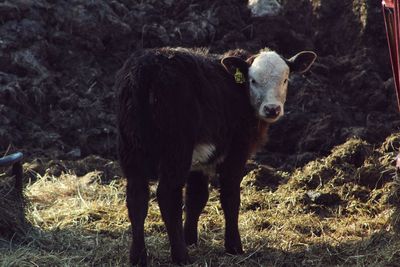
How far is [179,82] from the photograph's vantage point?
5.57 metres

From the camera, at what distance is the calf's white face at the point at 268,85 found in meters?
6.28

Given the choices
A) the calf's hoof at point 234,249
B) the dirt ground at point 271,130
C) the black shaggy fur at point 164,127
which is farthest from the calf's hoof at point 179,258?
the calf's hoof at point 234,249

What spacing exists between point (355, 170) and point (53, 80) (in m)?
3.98

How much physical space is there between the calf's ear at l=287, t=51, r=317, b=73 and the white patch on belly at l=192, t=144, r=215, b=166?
4.39 feet

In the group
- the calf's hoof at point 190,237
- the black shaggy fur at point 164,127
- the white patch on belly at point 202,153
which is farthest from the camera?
the calf's hoof at point 190,237

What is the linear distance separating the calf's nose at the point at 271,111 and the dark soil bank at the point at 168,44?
2.13 m

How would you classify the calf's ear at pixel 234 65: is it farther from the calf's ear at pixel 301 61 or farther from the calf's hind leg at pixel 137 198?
the calf's hind leg at pixel 137 198

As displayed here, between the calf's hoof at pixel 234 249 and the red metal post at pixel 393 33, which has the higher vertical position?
the red metal post at pixel 393 33

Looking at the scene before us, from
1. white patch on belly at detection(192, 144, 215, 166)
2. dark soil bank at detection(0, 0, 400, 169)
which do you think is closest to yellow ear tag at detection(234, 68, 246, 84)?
white patch on belly at detection(192, 144, 215, 166)

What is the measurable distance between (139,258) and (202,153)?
963 mm

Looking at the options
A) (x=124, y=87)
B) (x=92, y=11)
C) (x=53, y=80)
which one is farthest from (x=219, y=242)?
(x=92, y=11)

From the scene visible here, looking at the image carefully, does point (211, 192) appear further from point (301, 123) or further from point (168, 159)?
point (168, 159)

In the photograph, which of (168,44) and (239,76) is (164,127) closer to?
(239,76)

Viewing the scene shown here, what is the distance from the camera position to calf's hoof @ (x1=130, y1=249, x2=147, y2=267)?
5.53 meters
